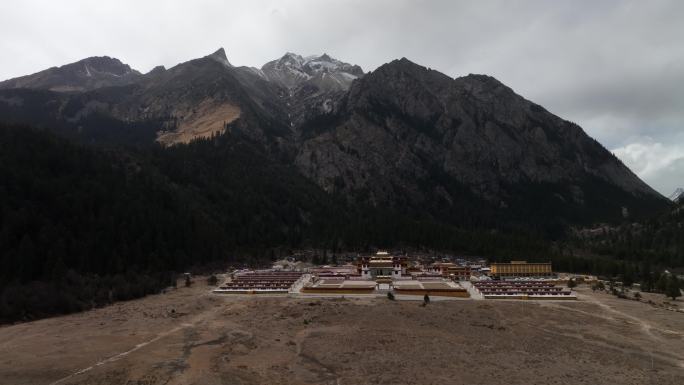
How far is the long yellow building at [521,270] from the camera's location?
109562 mm

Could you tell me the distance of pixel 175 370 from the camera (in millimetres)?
41281

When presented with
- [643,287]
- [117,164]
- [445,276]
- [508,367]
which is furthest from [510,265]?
[117,164]

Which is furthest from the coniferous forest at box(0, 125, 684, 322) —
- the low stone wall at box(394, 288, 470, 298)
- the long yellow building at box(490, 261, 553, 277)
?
the low stone wall at box(394, 288, 470, 298)

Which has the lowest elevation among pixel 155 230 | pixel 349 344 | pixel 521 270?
pixel 349 344

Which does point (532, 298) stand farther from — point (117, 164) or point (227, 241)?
point (117, 164)

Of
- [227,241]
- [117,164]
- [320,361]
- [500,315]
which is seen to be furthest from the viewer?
[117,164]

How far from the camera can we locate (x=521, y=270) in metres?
110

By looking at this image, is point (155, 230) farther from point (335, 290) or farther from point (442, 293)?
point (442, 293)

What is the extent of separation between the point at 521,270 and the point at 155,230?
88886 millimetres

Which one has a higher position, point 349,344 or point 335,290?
point 335,290

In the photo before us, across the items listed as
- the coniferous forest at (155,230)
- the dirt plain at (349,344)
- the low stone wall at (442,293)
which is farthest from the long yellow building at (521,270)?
the dirt plain at (349,344)

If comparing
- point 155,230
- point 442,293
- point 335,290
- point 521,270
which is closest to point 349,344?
point 335,290

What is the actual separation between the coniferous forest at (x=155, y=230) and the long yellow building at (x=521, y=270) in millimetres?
16963

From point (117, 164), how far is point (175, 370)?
120 m
